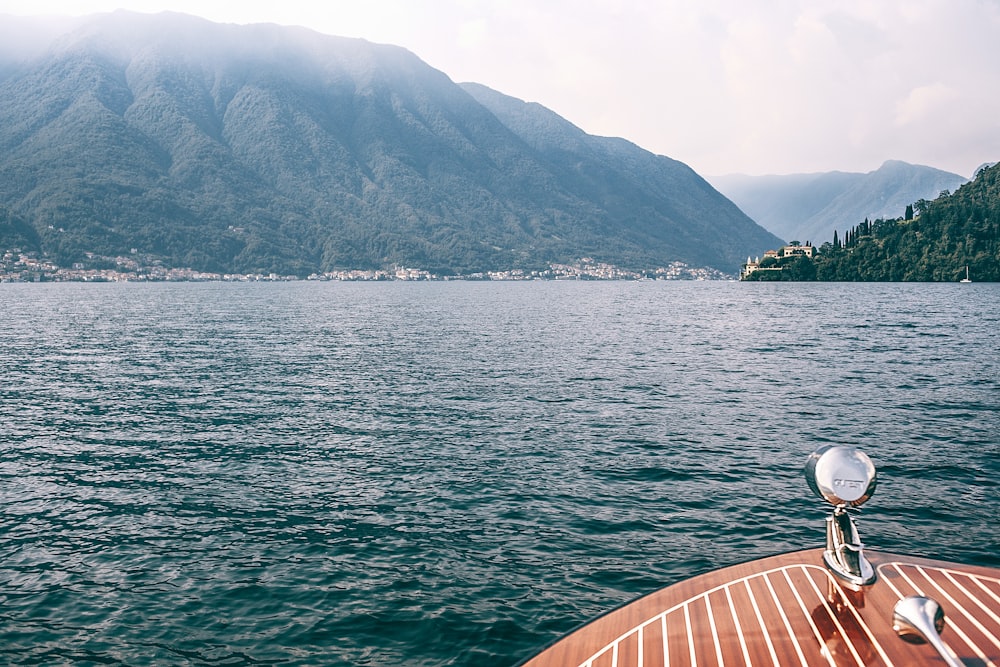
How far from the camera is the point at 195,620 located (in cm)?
1247

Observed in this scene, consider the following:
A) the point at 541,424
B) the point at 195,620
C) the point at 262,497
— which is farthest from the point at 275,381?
the point at 195,620

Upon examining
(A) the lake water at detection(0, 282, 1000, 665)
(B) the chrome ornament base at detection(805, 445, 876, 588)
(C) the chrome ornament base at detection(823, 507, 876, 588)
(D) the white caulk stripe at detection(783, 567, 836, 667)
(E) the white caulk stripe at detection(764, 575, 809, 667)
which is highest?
(B) the chrome ornament base at detection(805, 445, 876, 588)

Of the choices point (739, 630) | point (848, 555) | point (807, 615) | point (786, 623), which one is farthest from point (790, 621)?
point (848, 555)

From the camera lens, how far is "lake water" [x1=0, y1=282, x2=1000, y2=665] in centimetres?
1249

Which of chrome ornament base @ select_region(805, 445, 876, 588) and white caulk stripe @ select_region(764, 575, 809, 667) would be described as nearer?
white caulk stripe @ select_region(764, 575, 809, 667)

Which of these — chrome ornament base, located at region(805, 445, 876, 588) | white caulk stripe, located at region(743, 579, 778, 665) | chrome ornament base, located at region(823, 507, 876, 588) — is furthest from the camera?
chrome ornament base, located at region(823, 507, 876, 588)

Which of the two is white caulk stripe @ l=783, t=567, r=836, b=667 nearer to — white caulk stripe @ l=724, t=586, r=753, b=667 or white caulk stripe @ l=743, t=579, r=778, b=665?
white caulk stripe @ l=743, t=579, r=778, b=665

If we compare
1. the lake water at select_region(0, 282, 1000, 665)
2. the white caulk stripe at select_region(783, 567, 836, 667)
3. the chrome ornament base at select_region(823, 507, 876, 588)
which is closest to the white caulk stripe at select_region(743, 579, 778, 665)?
the white caulk stripe at select_region(783, 567, 836, 667)

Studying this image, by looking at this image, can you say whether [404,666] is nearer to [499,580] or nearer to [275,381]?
[499,580]

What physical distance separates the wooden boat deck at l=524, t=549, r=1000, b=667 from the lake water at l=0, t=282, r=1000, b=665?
86.9 inches

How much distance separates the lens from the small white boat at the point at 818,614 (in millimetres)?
7355

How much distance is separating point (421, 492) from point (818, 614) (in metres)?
12.9

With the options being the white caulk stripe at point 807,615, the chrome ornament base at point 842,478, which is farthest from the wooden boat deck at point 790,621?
the chrome ornament base at point 842,478

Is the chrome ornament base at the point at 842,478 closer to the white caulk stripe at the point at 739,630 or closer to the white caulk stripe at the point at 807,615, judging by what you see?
the white caulk stripe at the point at 807,615
